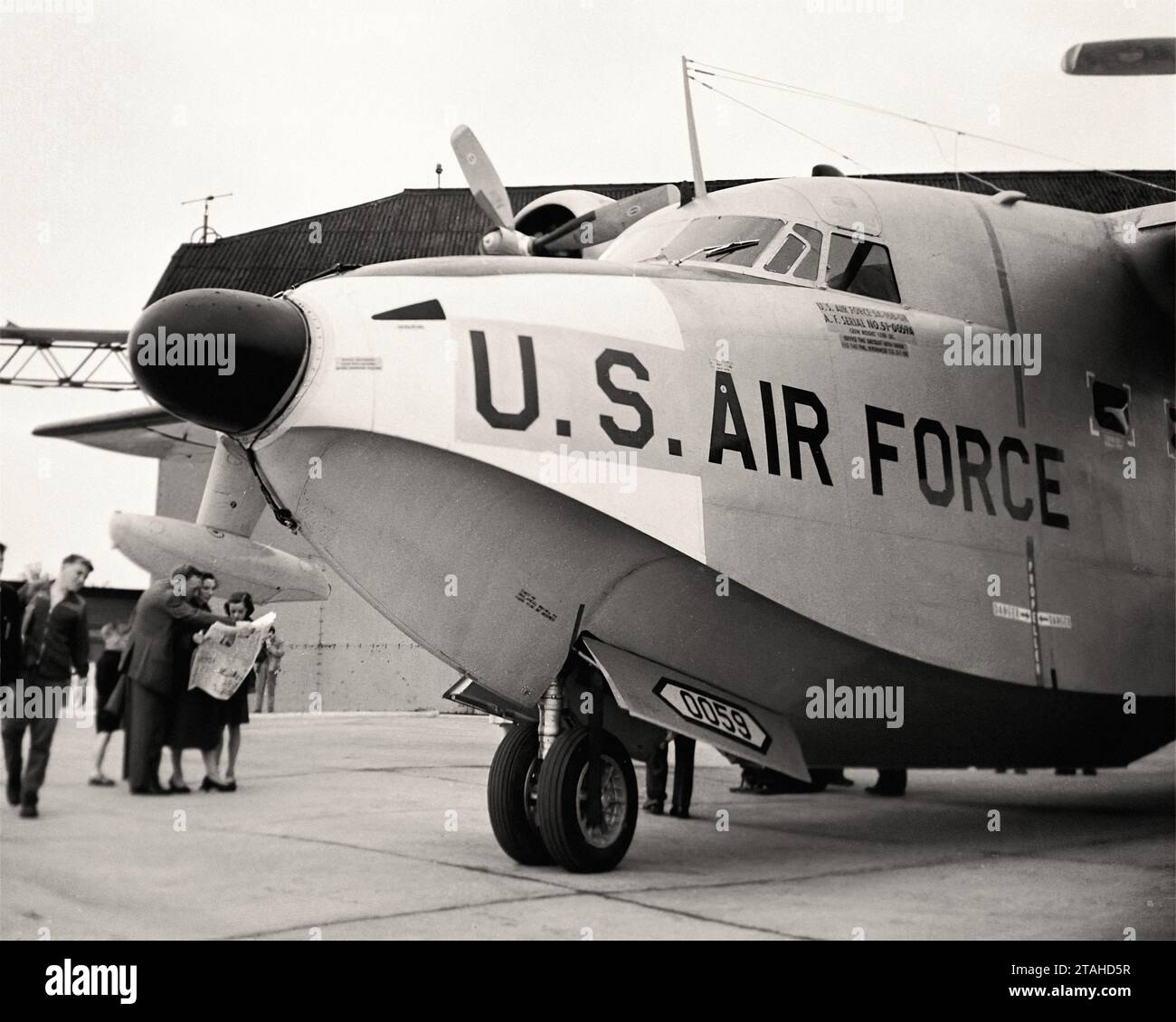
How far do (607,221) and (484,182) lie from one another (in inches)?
84.9

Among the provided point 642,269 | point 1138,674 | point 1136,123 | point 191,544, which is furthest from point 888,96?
point 191,544

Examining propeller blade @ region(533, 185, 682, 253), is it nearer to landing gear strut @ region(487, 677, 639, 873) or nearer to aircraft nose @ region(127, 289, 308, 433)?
landing gear strut @ region(487, 677, 639, 873)

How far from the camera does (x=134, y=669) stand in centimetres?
694

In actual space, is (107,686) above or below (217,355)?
below

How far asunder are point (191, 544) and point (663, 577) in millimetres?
2681

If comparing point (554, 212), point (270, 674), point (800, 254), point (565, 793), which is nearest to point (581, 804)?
point (565, 793)

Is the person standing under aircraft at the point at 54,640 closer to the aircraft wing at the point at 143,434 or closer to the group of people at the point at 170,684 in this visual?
the group of people at the point at 170,684

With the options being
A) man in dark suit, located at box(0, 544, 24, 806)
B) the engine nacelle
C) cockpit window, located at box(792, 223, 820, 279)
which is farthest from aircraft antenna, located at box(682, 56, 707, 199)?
man in dark suit, located at box(0, 544, 24, 806)

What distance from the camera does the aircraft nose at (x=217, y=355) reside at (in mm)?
5324

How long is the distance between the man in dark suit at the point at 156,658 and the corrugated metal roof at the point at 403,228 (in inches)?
567

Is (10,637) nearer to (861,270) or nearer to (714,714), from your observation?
(714,714)

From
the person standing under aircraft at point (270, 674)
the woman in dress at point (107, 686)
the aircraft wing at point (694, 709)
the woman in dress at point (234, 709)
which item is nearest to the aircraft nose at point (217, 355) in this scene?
the woman in dress at point (107, 686)
